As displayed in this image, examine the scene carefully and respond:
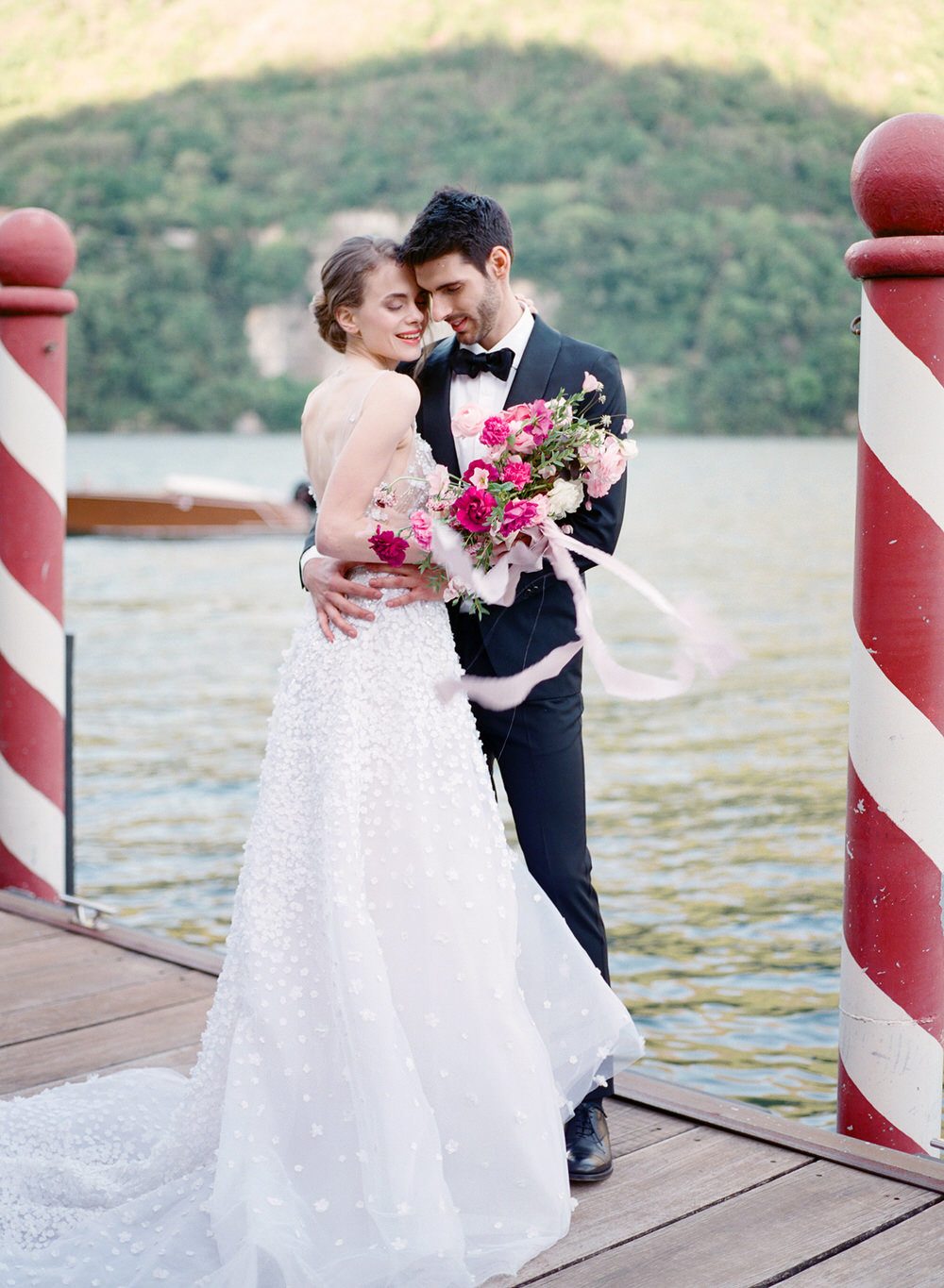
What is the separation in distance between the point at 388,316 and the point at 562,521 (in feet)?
1.55

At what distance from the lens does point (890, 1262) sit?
7.76 feet

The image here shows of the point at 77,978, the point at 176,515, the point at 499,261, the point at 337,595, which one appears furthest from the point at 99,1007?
the point at 176,515

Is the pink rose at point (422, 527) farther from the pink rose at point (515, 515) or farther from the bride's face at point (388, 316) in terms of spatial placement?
the bride's face at point (388, 316)

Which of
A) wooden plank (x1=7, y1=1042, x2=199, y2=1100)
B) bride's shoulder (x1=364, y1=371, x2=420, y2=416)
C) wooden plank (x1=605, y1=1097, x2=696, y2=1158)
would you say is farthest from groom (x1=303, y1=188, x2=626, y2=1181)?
wooden plank (x1=7, y1=1042, x2=199, y2=1100)

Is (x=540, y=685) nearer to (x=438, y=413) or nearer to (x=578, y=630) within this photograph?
(x=578, y=630)

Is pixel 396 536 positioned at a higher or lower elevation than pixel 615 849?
higher

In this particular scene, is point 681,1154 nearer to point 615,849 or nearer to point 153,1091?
point 153,1091

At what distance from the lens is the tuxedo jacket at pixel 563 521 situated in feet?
8.76

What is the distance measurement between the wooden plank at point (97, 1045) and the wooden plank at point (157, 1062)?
2 centimetres

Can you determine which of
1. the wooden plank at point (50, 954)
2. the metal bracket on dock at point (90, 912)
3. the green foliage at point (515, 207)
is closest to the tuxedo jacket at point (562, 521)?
the wooden plank at point (50, 954)

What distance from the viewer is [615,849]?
24.9 ft

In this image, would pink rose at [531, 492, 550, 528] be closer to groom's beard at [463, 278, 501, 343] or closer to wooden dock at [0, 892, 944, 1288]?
groom's beard at [463, 278, 501, 343]

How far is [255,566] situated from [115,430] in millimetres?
34669

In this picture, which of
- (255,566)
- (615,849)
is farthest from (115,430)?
(615,849)
